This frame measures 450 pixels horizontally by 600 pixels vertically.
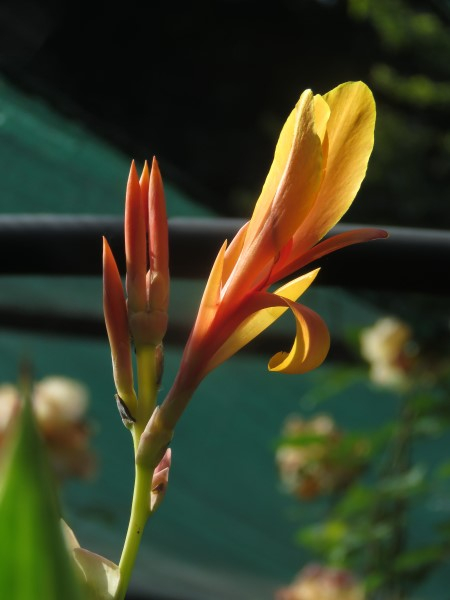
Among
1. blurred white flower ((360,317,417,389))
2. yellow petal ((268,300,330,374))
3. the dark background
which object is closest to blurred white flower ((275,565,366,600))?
blurred white flower ((360,317,417,389))

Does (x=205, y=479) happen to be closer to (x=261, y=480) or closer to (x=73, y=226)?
(x=261, y=480)

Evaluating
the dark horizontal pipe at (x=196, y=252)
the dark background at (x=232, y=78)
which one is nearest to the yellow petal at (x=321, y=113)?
the dark horizontal pipe at (x=196, y=252)

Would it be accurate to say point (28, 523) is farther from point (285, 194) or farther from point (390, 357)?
point (390, 357)

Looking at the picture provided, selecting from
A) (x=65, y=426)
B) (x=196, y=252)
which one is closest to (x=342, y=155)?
(x=196, y=252)

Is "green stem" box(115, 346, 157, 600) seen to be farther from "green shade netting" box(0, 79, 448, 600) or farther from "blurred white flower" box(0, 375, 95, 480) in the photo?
"green shade netting" box(0, 79, 448, 600)

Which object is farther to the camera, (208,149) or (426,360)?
(208,149)

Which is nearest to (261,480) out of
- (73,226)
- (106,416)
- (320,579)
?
(106,416)

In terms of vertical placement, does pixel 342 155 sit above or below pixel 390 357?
above
